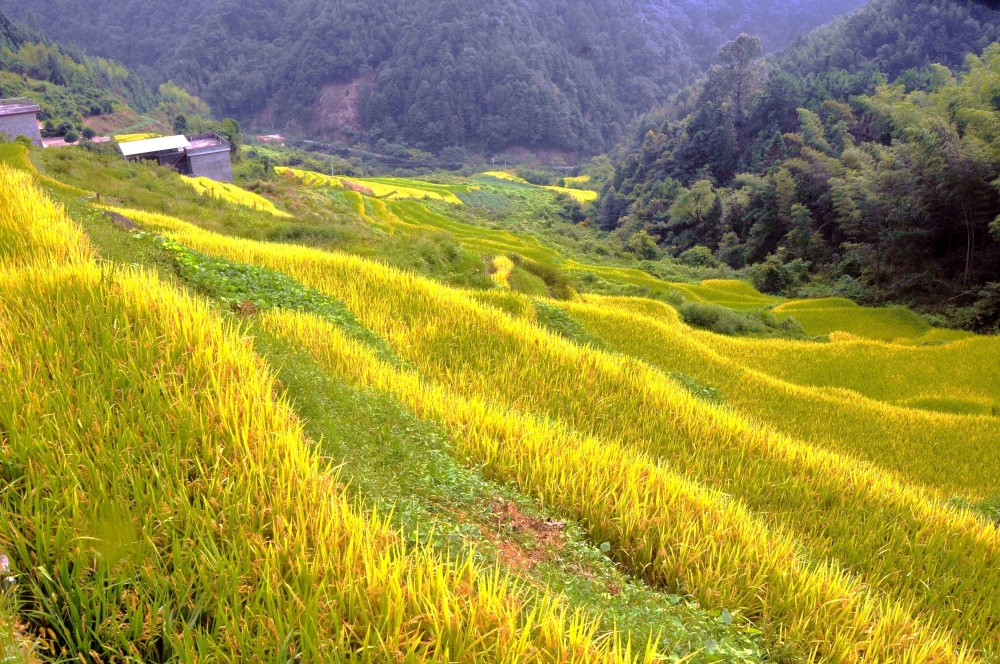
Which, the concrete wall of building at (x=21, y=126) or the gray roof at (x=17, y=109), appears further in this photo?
the gray roof at (x=17, y=109)

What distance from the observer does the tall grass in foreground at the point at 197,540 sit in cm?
147

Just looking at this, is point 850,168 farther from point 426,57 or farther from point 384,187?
point 426,57

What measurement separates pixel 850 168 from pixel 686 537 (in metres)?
41.7

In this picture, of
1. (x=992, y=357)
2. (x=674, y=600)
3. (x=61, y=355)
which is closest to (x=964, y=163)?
(x=992, y=357)

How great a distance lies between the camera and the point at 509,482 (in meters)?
3.15

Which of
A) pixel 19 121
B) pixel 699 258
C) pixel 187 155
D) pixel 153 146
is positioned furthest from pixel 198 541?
pixel 153 146

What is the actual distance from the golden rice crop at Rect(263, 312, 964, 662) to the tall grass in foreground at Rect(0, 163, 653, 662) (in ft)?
3.29

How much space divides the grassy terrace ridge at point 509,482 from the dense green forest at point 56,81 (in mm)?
59573

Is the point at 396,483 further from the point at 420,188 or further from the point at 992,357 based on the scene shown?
the point at 420,188

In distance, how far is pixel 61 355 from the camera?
93.3 inches

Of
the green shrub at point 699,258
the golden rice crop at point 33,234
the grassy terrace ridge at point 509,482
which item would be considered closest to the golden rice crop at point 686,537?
the grassy terrace ridge at point 509,482

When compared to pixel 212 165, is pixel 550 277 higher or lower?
lower

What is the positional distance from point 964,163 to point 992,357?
33.0ft

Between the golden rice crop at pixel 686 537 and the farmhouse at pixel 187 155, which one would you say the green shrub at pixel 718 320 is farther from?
the farmhouse at pixel 187 155
